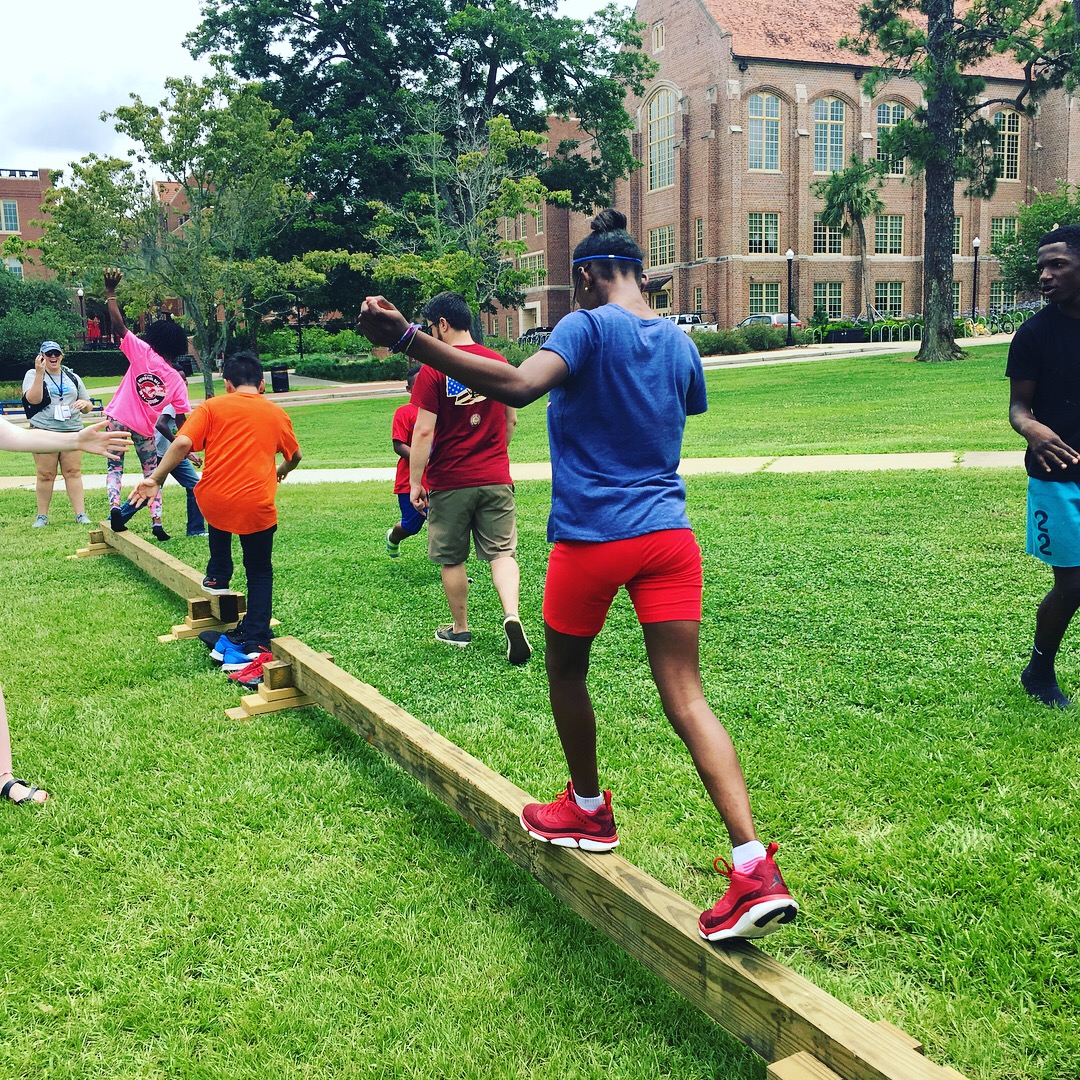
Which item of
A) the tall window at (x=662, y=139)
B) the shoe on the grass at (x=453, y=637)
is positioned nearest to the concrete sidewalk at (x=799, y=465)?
the shoe on the grass at (x=453, y=637)

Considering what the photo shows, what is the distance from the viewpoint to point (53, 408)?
35.2 feet

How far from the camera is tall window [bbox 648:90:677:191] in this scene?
182 feet

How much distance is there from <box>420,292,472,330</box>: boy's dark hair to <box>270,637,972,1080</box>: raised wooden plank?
2.37m

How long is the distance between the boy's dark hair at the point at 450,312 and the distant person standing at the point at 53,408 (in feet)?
21.0

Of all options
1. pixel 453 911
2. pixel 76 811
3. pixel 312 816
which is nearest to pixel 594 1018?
pixel 453 911

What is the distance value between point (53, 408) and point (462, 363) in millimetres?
9684

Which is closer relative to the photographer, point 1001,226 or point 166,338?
point 166,338

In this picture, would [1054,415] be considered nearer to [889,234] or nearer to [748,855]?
[748,855]

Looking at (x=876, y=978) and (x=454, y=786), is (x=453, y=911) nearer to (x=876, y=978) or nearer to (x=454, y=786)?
(x=454, y=786)

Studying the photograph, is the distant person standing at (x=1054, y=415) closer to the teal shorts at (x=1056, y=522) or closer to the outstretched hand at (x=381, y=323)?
the teal shorts at (x=1056, y=522)

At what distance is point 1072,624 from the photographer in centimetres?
569

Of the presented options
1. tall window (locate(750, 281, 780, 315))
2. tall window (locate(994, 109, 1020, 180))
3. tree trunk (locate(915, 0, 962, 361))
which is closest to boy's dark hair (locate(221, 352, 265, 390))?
tree trunk (locate(915, 0, 962, 361))

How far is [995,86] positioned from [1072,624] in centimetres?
6234

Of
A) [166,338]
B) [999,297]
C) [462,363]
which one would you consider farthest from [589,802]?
[999,297]
